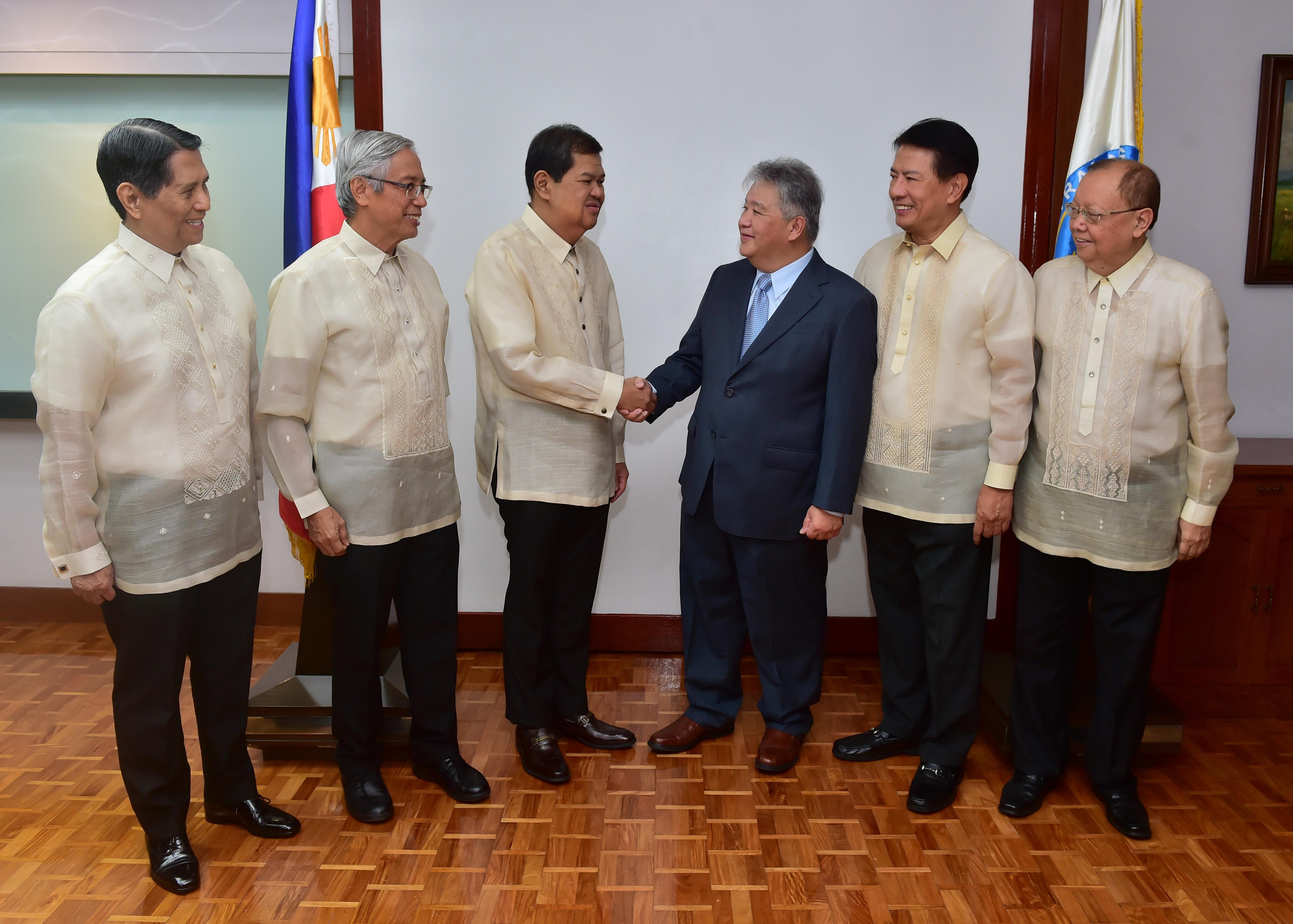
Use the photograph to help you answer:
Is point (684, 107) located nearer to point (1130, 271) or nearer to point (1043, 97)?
point (1043, 97)

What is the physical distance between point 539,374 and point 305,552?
2.82ft

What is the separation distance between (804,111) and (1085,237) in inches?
56.2

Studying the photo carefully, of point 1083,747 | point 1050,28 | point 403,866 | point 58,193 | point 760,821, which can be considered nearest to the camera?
point 403,866

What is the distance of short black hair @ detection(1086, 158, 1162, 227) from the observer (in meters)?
2.29

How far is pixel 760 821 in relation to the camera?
252 centimetres

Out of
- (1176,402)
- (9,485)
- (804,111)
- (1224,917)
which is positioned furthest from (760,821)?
(9,485)

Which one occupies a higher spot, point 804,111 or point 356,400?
point 804,111

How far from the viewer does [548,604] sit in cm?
284

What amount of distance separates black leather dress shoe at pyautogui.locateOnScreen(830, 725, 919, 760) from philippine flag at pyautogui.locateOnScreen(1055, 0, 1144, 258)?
160 cm

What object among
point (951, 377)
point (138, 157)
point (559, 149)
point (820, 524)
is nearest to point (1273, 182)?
point (951, 377)

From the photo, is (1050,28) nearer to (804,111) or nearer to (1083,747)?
(804,111)

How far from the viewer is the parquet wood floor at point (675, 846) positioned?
7.12ft

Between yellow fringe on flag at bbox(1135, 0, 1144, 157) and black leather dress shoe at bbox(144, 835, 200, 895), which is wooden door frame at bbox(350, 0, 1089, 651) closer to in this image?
yellow fringe on flag at bbox(1135, 0, 1144, 157)

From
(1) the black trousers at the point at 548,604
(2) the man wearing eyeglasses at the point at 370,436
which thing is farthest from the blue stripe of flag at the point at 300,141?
(1) the black trousers at the point at 548,604
